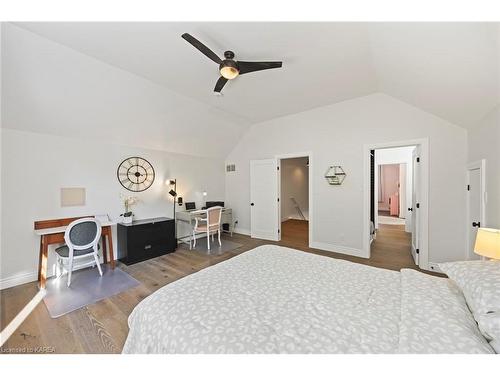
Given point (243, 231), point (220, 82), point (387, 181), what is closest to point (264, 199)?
point (243, 231)

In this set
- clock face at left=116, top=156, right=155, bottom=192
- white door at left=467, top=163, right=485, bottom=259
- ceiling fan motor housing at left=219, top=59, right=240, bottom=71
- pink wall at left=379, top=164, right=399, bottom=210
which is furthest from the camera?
pink wall at left=379, top=164, right=399, bottom=210

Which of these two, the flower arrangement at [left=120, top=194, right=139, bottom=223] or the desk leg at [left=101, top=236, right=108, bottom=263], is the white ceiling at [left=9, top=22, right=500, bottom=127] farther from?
the desk leg at [left=101, top=236, right=108, bottom=263]

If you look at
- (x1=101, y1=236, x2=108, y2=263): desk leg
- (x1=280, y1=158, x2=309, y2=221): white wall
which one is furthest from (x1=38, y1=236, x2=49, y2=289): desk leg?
(x1=280, y1=158, x2=309, y2=221): white wall

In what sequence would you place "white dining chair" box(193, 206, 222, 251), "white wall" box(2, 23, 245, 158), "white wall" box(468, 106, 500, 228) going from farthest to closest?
1. "white dining chair" box(193, 206, 222, 251)
2. "white wall" box(2, 23, 245, 158)
3. "white wall" box(468, 106, 500, 228)

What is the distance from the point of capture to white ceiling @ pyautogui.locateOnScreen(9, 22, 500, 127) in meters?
1.60

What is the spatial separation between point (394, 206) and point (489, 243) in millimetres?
7255

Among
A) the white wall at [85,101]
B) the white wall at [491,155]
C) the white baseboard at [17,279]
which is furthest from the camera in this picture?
the white baseboard at [17,279]

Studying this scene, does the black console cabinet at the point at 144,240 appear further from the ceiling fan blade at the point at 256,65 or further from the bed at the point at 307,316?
the ceiling fan blade at the point at 256,65

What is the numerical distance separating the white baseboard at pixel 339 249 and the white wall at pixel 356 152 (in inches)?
0.7

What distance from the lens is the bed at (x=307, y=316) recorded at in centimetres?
84

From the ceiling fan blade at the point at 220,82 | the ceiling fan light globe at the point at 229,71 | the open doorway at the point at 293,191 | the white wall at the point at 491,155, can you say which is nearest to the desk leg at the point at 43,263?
the ceiling fan blade at the point at 220,82

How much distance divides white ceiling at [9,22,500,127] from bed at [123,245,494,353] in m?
1.79

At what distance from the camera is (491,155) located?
202cm

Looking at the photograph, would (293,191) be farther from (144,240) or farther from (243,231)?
(144,240)
